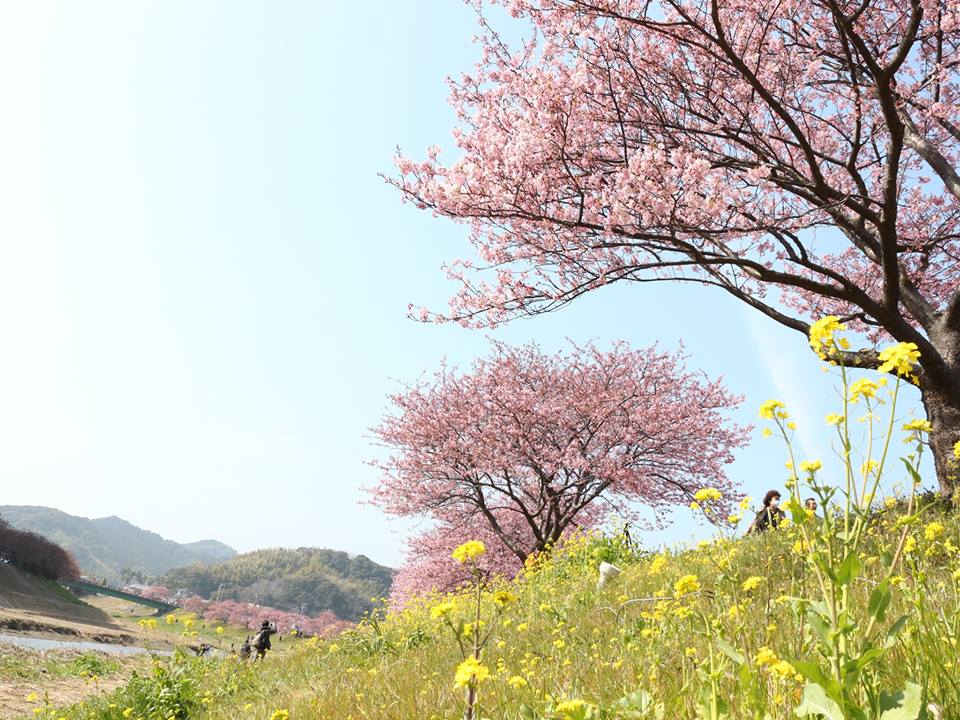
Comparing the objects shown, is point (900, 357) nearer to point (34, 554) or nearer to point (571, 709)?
point (571, 709)

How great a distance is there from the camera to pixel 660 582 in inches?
276

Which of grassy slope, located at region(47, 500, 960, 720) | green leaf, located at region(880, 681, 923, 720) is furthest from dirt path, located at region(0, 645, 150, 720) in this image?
green leaf, located at region(880, 681, 923, 720)

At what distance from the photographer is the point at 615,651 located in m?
4.06

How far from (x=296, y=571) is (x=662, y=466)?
132518mm

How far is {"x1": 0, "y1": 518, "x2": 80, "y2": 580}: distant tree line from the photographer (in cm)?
5559

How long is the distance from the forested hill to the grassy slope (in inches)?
4637

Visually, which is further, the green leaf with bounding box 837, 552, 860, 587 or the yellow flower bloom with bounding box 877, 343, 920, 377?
the yellow flower bloom with bounding box 877, 343, 920, 377

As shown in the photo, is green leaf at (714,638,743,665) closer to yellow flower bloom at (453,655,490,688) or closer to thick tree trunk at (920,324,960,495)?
yellow flower bloom at (453,655,490,688)

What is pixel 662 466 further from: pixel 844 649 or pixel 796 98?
pixel 844 649

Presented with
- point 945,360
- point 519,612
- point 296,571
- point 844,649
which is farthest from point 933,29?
point 296,571

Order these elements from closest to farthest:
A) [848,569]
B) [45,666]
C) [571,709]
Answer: [848,569]
[571,709]
[45,666]

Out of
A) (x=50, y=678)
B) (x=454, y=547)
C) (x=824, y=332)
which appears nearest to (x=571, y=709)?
(x=824, y=332)

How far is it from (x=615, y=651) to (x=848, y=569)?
311 cm

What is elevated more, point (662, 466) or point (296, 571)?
point (662, 466)
